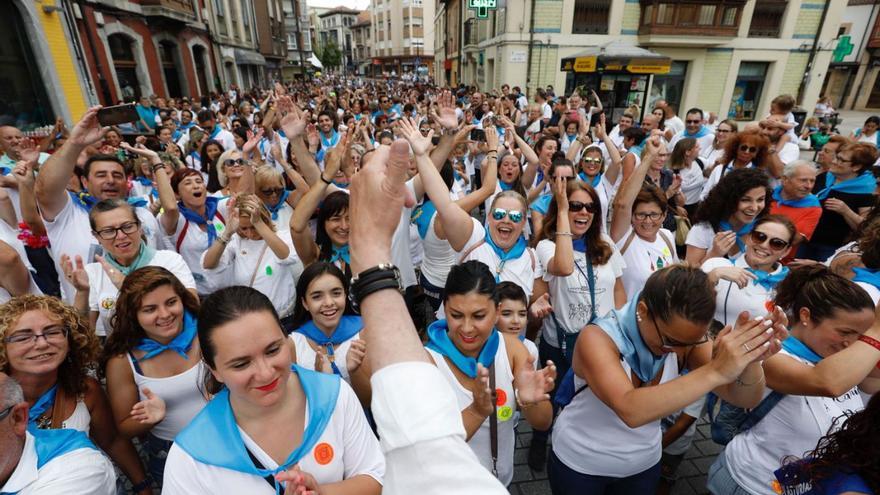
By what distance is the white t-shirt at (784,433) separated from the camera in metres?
2.04

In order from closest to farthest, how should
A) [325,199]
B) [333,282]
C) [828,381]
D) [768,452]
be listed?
1. [828,381]
2. [768,452]
3. [333,282]
4. [325,199]

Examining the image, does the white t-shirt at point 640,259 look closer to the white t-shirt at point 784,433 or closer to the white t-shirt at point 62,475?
the white t-shirt at point 784,433

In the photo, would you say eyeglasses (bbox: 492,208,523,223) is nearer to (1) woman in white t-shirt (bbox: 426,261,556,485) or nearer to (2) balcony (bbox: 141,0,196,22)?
(1) woman in white t-shirt (bbox: 426,261,556,485)

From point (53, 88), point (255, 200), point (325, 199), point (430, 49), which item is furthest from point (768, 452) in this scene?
point (430, 49)

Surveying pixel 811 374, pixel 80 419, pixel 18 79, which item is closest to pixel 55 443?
pixel 80 419

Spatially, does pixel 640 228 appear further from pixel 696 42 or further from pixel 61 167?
pixel 696 42

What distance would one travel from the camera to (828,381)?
A: 186 centimetres

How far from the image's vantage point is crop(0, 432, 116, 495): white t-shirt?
1.60 m

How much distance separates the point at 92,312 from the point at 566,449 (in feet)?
11.0

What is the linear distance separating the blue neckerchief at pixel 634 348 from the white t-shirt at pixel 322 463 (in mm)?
1241

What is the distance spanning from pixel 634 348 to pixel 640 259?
1.95 metres

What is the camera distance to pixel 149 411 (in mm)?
2221

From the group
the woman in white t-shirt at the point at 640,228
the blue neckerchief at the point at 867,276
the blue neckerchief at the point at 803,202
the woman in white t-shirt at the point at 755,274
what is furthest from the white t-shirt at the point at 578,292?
the blue neckerchief at the point at 803,202

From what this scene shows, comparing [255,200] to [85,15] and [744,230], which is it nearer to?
[744,230]
